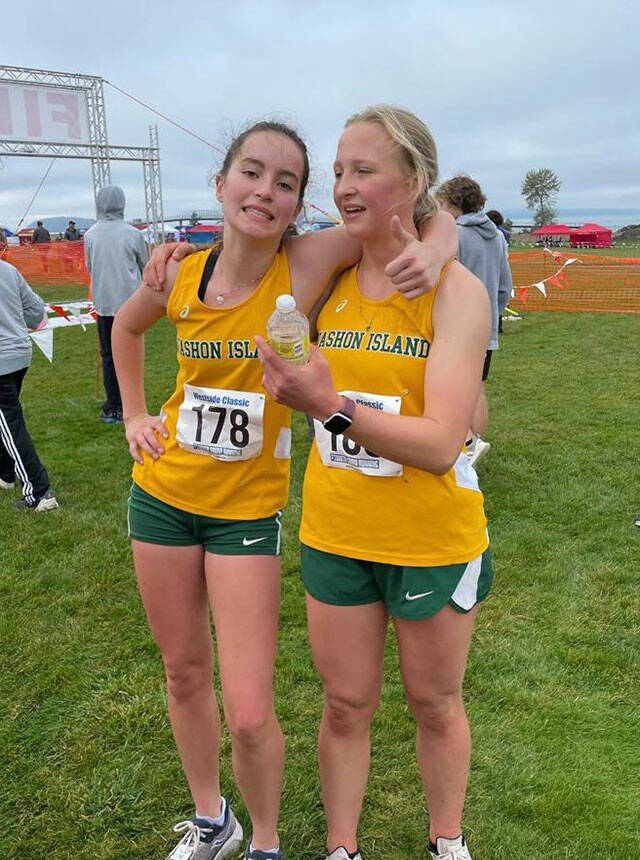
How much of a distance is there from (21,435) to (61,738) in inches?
108

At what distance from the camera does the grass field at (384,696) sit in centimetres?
238

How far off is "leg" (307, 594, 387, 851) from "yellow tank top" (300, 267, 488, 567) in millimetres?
209

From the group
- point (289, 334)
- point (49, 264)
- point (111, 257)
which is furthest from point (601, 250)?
point (289, 334)

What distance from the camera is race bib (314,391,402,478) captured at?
170 cm

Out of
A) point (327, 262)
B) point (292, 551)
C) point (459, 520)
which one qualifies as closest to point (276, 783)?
point (459, 520)

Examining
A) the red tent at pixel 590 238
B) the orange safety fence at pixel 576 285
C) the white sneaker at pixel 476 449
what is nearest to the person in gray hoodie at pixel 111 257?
the white sneaker at pixel 476 449

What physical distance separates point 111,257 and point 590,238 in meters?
49.2

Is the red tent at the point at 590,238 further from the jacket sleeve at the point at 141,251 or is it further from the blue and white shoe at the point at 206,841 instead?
the blue and white shoe at the point at 206,841

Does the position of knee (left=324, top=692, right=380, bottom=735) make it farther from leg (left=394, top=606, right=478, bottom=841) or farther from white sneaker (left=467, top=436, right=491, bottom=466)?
white sneaker (left=467, top=436, right=491, bottom=466)

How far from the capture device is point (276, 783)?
2.00m

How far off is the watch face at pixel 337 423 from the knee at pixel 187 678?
988 mm

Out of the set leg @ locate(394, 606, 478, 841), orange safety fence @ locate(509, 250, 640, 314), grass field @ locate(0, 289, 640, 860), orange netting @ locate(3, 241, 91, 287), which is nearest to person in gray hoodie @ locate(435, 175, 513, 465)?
grass field @ locate(0, 289, 640, 860)

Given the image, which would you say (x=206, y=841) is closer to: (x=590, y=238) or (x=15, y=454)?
(x=15, y=454)

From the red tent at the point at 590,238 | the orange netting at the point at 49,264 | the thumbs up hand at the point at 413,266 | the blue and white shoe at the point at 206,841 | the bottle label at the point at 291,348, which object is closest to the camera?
the bottle label at the point at 291,348
